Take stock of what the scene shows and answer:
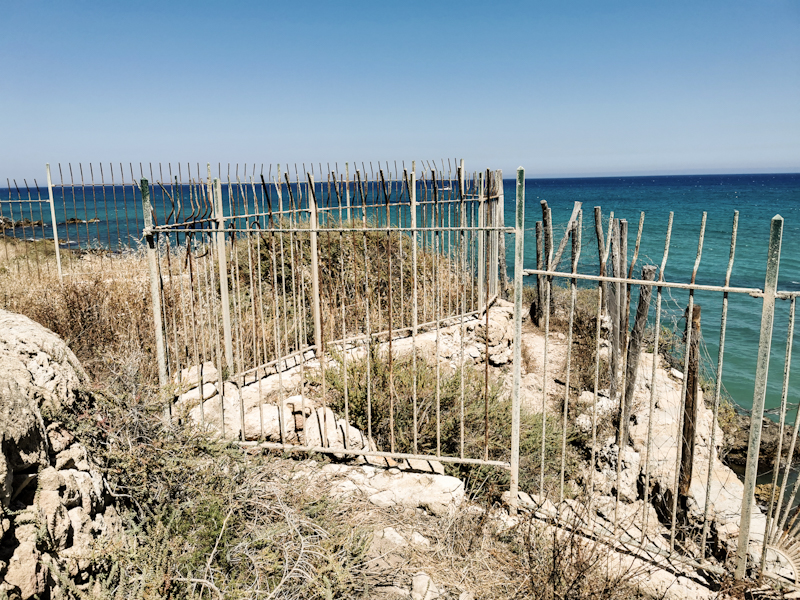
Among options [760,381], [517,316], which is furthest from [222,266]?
[760,381]

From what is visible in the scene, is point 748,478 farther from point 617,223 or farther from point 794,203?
point 794,203

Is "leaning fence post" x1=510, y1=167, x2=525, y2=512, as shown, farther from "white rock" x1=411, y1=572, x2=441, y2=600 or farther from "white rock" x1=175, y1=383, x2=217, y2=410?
"white rock" x1=175, y1=383, x2=217, y2=410

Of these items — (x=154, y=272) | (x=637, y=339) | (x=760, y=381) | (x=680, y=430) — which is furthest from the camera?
(x=637, y=339)

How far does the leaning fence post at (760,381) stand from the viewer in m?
3.25

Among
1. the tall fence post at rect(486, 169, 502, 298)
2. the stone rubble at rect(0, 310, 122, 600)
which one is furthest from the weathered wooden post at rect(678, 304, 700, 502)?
the stone rubble at rect(0, 310, 122, 600)

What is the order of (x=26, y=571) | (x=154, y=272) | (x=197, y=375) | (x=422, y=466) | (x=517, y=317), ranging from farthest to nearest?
(x=197, y=375) → (x=422, y=466) → (x=154, y=272) → (x=517, y=317) → (x=26, y=571)

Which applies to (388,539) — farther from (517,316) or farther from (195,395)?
(195,395)

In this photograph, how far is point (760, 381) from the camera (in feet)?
11.0

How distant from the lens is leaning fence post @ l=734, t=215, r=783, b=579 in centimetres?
325

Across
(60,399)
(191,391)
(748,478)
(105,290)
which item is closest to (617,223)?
(748,478)

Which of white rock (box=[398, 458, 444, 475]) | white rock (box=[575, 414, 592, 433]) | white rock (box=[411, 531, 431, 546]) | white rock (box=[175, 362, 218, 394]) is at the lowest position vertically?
white rock (box=[575, 414, 592, 433])

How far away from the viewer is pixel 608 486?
641 cm

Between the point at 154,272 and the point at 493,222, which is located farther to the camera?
the point at 493,222

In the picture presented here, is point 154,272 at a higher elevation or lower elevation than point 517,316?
higher
